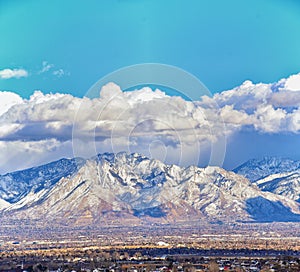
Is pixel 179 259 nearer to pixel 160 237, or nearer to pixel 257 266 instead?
pixel 257 266

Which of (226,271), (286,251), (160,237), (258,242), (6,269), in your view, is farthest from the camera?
(160,237)

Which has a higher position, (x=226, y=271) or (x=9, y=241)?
(x=9, y=241)

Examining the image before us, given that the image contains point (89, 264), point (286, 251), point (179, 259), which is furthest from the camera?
point (286, 251)

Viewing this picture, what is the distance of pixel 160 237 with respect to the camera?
646 ft

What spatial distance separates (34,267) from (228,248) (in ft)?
194

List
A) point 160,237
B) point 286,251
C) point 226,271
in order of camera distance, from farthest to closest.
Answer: point 160,237, point 286,251, point 226,271

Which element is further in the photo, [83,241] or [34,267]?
[83,241]

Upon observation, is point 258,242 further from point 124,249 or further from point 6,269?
point 6,269

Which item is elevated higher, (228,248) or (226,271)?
(228,248)

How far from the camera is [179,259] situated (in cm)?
12106

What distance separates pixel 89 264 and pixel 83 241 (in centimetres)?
7431

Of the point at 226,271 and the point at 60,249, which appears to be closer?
the point at 226,271

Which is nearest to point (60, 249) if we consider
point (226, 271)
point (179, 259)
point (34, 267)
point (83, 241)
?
point (83, 241)

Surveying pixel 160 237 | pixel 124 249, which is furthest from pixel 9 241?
pixel 124 249
